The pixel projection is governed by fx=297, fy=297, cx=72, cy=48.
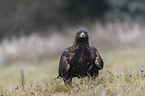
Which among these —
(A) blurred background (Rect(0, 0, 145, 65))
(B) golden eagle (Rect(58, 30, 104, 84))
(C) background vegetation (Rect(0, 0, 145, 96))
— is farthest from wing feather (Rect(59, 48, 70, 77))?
(A) blurred background (Rect(0, 0, 145, 65))

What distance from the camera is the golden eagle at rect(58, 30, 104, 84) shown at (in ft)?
18.1

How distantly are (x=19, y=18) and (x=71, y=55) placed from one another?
17.2 metres

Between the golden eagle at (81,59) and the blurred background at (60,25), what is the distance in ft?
29.8

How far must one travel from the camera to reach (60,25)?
80.3ft

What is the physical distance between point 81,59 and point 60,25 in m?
19.1

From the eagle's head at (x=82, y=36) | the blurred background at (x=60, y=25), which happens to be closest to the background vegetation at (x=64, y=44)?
the blurred background at (x=60, y=25)

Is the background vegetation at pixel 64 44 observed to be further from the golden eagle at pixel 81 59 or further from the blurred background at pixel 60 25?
the golden eagle at pixel 81 59

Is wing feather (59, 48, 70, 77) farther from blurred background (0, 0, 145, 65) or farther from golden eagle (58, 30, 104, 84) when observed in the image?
blurred background (0, 0, 145, 65)

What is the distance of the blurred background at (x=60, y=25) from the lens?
1514 centimetres

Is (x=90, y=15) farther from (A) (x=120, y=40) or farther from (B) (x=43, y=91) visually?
(B) (x=43, y=91)

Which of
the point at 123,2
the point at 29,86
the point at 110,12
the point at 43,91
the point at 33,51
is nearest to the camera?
the point at 43,91

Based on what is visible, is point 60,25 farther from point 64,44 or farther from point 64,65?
point 64,65

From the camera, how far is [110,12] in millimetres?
21766

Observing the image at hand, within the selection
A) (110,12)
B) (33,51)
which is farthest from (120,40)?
(110,12)
